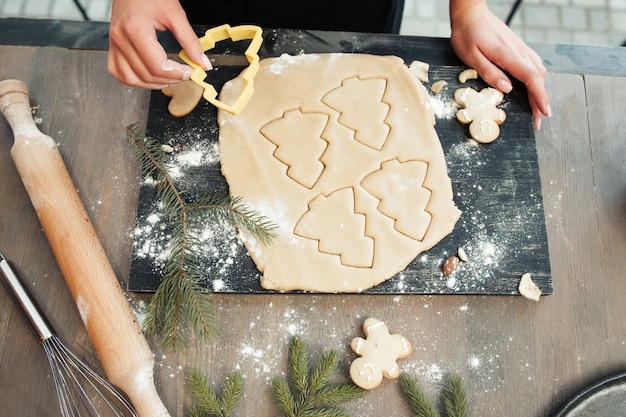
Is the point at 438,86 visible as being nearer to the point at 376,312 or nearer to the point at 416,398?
the point at 376,312

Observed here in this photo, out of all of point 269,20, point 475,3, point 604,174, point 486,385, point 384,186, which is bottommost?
point 486,385

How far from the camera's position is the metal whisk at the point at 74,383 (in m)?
0.97

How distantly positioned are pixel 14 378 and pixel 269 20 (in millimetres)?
917

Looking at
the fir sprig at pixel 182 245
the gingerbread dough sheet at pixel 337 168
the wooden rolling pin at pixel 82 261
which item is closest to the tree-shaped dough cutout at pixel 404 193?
the gingerbread dough sheet at pixel 337 168

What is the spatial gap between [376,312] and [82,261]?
1.82 ft

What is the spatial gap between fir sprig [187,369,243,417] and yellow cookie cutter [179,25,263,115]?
0.50 meters

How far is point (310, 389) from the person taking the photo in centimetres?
96

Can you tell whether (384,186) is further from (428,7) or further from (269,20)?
(428,7)

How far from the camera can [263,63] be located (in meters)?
1.15

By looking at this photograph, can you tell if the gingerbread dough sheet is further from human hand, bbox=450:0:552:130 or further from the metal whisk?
the metal whisk

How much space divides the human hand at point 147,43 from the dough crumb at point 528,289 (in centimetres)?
73

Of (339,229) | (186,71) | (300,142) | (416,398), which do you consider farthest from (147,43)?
(416,398)

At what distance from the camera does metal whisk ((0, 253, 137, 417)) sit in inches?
38.2

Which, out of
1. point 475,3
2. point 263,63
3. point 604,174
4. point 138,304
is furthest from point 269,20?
point 604,174
